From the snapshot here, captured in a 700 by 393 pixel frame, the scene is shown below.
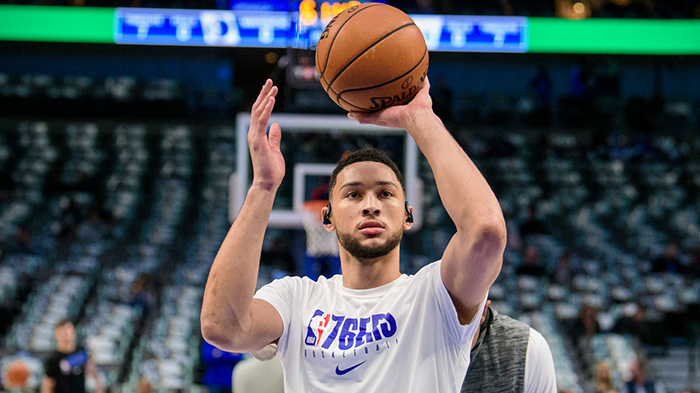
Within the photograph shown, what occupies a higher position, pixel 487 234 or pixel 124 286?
pixel 487 234

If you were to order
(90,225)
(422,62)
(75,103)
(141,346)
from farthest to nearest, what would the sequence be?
(75,103) < (90,225) < (141,346) < (422,62)

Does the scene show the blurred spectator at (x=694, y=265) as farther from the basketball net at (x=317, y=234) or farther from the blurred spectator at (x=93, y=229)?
the blurred spectator at (x=93, y=229)

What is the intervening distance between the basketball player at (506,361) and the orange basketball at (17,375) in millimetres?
6565

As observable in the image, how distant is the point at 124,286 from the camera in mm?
9875

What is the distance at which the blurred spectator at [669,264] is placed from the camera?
34.3 feet

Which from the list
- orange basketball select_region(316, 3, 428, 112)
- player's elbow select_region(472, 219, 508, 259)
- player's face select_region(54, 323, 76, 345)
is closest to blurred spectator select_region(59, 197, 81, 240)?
player's face select_region(54, 323, 76, 345)

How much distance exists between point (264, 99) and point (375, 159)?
476 mm

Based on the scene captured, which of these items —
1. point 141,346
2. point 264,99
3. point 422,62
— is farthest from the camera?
point 141,346

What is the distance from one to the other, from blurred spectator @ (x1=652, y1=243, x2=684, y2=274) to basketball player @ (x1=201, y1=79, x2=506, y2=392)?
937 centimetres

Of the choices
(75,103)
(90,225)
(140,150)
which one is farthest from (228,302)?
(140,150)

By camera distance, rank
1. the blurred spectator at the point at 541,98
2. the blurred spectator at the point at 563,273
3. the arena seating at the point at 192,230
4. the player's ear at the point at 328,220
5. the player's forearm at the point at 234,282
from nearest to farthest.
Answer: the player's forearm at the point at 234,282 < the player's ear at the point at 328,220 < the arena seating at the point at 192,230 < the blurred spectator at the point at 563,273 < the blurred spectator at the point at 541,98

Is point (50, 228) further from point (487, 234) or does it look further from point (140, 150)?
point (487, 234)

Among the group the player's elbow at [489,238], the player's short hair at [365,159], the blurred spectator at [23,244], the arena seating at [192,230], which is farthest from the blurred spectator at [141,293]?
the player's elbow at [489,238]

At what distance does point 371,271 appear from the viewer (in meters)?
2.26
